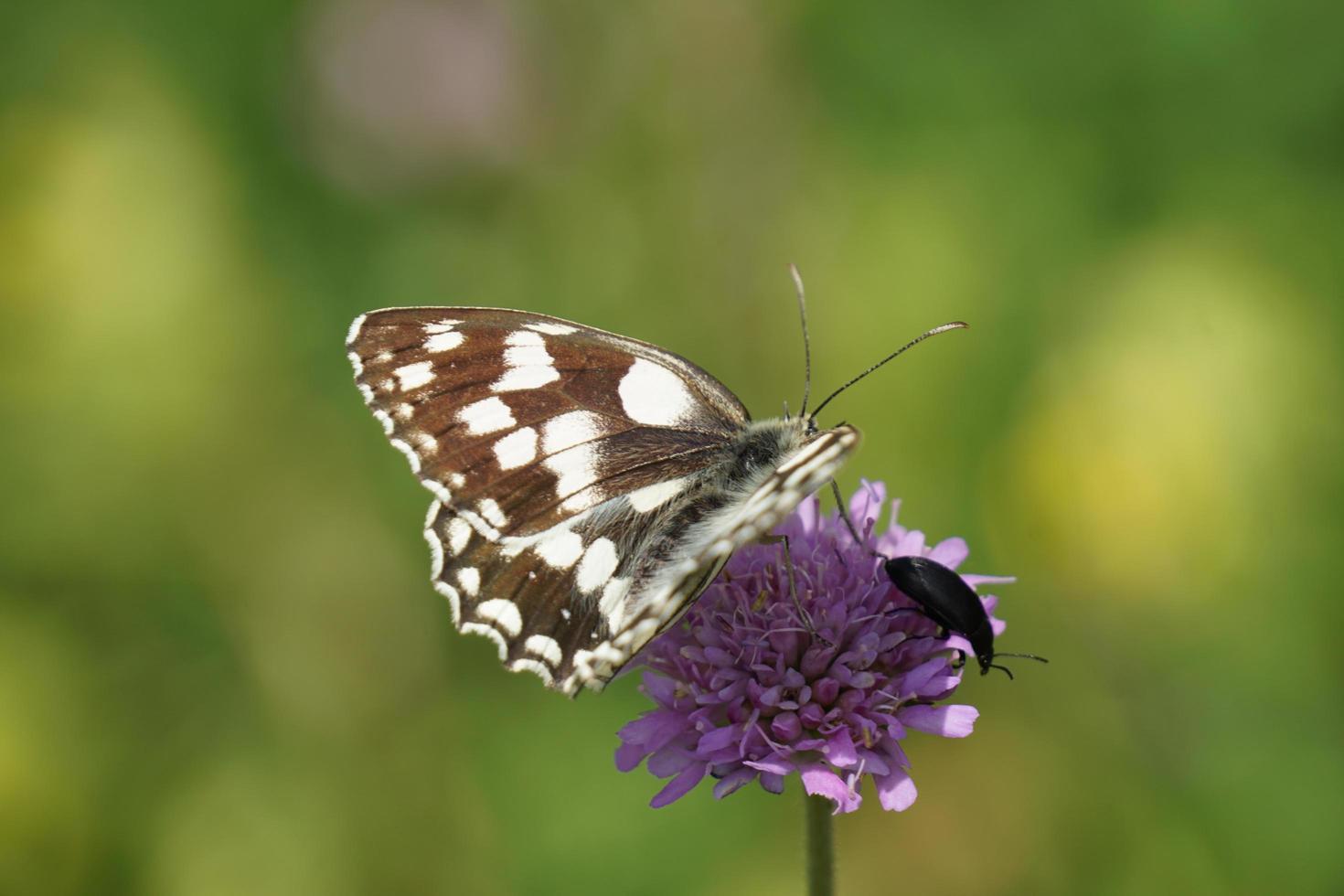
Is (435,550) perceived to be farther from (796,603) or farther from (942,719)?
(942,719)

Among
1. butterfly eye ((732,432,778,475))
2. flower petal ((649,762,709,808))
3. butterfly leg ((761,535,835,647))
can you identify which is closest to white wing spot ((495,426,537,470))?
butterfly eye ((732,432,778,475))

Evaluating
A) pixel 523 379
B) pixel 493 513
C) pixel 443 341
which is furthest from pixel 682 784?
pixel 443 341

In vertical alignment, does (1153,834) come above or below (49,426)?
below

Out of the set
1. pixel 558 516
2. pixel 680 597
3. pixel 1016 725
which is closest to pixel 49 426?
pixel 558 516

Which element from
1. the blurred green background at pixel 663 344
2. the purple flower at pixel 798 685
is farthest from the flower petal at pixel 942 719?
the blurred green background at pixel 663 344

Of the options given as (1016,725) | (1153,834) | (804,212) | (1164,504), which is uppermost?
(804,212)

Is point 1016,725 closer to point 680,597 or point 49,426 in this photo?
point 680,597

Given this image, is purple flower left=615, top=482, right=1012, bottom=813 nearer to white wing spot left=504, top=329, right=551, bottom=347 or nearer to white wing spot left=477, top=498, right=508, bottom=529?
white wing spot left=477, top=498, right=508, bottom=529
